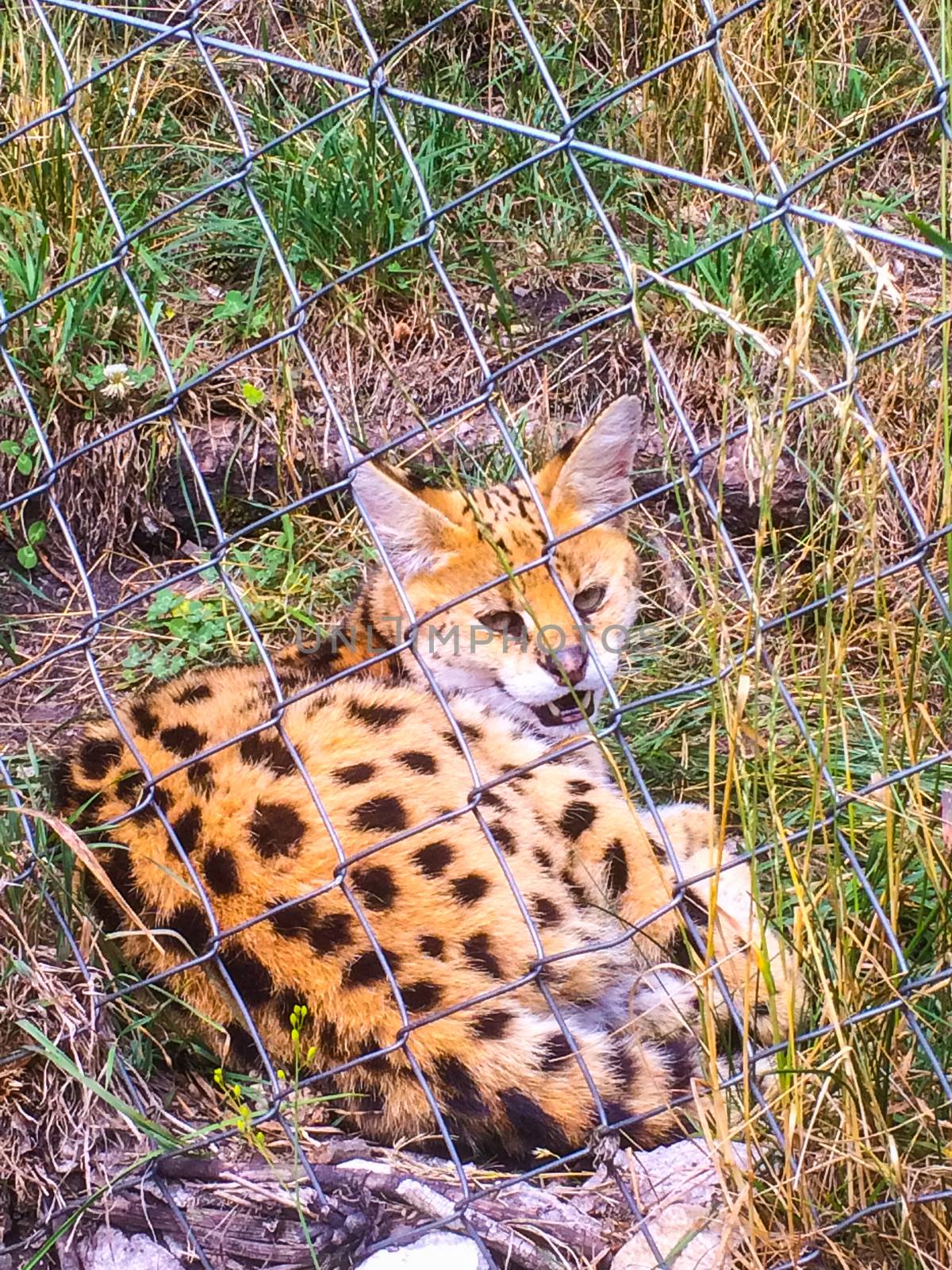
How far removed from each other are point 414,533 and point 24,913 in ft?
4.11

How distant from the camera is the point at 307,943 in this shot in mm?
2182

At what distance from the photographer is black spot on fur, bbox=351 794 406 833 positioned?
2.30 metres

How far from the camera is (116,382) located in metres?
3.78

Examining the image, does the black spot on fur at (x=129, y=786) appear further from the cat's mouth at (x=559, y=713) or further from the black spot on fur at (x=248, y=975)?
the cat's mouth at (x=559, y=713)

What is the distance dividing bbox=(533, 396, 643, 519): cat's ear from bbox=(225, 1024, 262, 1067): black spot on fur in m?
1.45

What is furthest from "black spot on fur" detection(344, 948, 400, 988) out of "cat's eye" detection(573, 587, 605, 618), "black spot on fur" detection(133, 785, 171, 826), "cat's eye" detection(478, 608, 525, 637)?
"cat's eye" detection(573, 587, 605, 618)

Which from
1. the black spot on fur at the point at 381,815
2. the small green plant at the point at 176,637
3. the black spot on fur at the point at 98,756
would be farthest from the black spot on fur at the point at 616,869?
the small green plant at the point at 176,637

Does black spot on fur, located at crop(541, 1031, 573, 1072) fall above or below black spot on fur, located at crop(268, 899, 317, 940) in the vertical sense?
below

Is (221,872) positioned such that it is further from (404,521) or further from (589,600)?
(589,600)

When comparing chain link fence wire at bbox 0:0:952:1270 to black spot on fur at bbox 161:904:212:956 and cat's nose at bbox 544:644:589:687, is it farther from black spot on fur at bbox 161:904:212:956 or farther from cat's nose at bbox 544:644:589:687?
cat's nose at bbox 544:644:589:687

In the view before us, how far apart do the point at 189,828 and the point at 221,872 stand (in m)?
0.11

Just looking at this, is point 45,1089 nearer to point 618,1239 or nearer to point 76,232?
point 618,1239

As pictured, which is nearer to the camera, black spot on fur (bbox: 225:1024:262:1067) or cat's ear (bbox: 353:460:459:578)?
black spot on fur (bbox: 225:1024:262:1067)

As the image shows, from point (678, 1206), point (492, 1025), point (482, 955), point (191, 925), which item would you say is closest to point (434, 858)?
point (482, 955)
